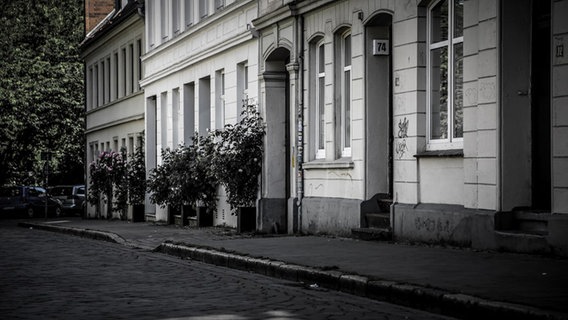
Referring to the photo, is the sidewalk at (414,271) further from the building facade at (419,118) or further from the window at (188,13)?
the window at (188,13)

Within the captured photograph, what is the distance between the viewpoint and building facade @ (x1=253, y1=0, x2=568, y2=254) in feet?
50.4

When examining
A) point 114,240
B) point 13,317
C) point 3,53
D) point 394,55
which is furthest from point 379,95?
point 3,53

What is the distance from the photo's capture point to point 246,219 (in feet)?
83.6

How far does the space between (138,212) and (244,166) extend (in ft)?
43.5

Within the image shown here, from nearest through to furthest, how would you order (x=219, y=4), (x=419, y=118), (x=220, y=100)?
(x=419, y=118)
(x=219, y=4)
(x=220, y=100)

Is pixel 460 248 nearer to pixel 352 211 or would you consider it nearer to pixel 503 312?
pixel 352 211

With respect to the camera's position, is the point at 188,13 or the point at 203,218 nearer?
the point at 203,218

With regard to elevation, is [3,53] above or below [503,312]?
above

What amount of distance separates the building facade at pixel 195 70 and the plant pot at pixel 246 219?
2.53 meters

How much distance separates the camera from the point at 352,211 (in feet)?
66.7

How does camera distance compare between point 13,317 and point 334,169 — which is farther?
point 334,169

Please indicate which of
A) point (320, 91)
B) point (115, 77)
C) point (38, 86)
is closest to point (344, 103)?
point (320, 91)

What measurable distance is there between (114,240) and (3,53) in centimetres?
3537

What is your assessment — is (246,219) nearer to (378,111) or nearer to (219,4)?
(378,111)
